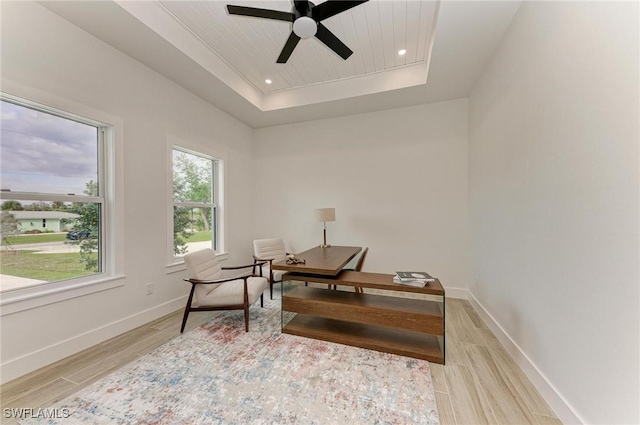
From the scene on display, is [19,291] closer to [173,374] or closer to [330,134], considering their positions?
[173,374]

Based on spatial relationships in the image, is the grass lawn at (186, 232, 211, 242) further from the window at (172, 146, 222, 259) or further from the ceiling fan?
the ceiling fan

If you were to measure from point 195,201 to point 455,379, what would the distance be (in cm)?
376

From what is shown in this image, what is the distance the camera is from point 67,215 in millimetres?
2260

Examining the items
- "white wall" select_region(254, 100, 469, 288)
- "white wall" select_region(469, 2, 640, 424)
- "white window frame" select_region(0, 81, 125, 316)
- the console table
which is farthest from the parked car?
"white wall" select_region(469, 2, 640, 424)

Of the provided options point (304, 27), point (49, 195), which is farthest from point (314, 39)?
point (49, 195)

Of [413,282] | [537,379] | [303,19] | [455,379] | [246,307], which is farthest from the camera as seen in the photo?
[246,307]

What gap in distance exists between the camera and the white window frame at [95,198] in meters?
1.89

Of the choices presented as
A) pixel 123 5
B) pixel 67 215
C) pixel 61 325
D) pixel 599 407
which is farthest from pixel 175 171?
pixel 599 407

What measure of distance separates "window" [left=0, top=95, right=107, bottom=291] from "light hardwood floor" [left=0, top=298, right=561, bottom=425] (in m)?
0.75

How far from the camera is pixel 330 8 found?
6.28 feet

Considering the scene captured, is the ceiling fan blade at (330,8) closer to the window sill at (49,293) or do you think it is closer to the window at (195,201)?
the window at (195,201)

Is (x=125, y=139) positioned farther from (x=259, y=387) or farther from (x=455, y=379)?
(x=455, y=379)

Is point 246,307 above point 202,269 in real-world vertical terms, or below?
below

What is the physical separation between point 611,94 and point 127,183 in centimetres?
381
